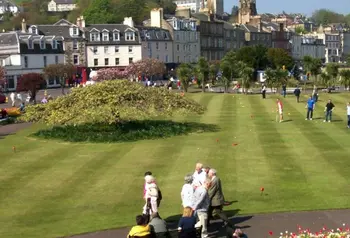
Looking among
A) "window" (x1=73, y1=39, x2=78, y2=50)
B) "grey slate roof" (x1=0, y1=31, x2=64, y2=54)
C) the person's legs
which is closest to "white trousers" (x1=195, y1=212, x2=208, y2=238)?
the person's legs

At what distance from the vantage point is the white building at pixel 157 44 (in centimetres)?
A: 11056

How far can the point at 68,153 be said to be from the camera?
1195 inches

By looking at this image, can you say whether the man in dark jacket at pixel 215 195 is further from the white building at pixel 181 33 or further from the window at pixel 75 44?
the white building at pixel 181 33

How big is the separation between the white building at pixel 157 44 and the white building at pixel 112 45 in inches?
77.9

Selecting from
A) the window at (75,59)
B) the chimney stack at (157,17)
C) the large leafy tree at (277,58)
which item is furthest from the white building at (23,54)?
the large leafy tree at (277,58)

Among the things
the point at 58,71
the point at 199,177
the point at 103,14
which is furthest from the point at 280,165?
the point at 103,14

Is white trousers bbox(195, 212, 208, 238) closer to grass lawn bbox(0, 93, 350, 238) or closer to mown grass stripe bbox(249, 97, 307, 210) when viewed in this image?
grass lawn bbox(0, 93, 350, 238)

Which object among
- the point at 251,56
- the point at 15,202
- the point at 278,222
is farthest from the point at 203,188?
the point at 251,56

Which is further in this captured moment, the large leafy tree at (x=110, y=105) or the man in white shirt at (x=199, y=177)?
the large leafy tree at (x=110, y=105)

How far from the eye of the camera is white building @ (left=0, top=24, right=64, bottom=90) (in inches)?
3514

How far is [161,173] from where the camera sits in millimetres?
24859

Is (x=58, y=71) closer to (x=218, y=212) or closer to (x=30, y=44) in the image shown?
(x=30, y=44)

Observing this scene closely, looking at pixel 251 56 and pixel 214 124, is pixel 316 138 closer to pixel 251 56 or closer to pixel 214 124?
pixel 214 124

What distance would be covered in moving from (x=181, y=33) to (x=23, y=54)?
40.1 metres
